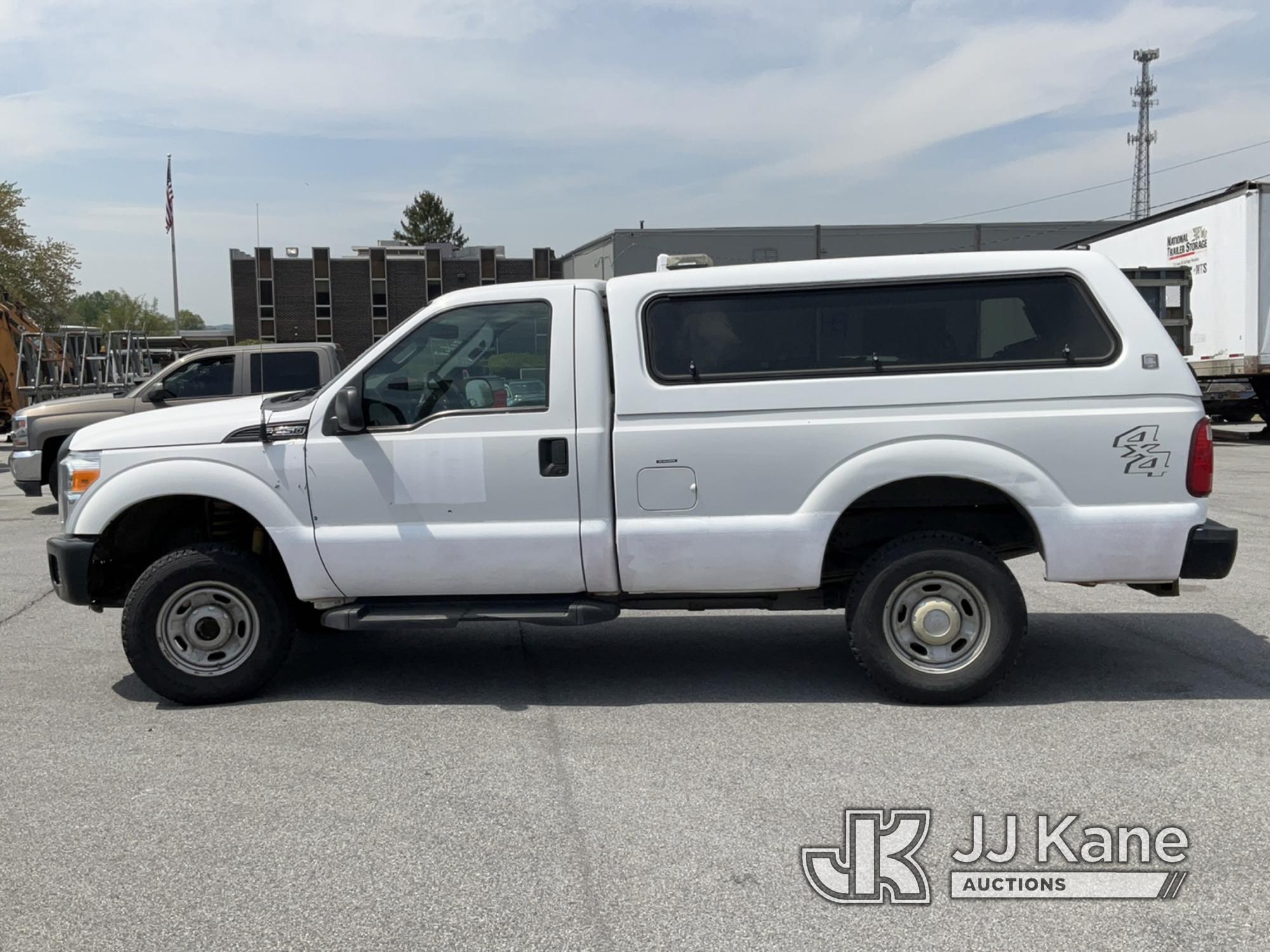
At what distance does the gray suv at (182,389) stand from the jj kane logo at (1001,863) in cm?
970

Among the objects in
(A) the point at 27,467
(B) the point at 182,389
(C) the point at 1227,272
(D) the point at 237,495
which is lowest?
(A) the point at 27,467

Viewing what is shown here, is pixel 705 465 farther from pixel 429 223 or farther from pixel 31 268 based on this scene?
pixel 429 223

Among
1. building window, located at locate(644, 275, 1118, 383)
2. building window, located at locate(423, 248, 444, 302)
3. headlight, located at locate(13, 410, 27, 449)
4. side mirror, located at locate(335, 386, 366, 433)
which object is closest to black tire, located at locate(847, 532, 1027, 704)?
building window, located at locate(644, 275, 1118, 383)

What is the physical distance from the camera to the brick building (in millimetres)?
65000

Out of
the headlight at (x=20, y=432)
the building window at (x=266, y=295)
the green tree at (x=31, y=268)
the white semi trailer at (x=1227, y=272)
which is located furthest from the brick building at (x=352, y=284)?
the headlight at (x=20, y=432)

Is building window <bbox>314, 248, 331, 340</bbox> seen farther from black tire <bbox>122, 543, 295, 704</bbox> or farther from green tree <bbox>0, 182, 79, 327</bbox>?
black tire <bbox>122, 543, 295, 704</bbox>

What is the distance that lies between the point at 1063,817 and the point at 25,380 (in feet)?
89.1

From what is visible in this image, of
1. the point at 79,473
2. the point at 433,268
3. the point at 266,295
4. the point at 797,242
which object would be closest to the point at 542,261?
the point at 433,268

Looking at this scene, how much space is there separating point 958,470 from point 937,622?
0.74 meters

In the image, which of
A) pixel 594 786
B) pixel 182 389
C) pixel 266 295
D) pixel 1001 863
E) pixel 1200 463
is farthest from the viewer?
pixel 266 295

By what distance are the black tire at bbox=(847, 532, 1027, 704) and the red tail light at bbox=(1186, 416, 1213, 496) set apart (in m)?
0.94

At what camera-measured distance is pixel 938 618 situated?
574cm

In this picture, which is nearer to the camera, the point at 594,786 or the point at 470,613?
the point at 594,786

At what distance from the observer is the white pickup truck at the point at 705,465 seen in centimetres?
565
